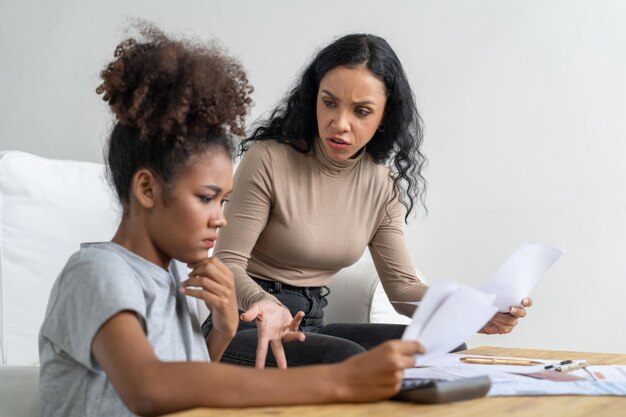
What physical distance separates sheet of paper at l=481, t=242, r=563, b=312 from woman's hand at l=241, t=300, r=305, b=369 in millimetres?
331

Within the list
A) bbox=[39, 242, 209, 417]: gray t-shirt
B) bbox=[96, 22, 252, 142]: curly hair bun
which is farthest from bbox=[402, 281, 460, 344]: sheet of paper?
bbox=[96, 22, 252, 142]: curly hair bun

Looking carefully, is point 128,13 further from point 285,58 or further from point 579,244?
point 579,244

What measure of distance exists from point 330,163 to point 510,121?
2.58 feet

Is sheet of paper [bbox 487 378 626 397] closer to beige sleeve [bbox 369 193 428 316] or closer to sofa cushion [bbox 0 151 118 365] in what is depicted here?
beige sleeve [bbox 369 193 428 316]

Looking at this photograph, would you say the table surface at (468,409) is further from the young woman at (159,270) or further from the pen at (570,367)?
the pen at (570,367)

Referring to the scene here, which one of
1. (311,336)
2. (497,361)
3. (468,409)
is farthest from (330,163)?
(468,409)

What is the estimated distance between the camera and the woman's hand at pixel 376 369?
40.0 inches

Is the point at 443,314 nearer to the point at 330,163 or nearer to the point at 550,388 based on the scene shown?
the point at 550,388

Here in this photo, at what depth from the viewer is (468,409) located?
42.9 inches

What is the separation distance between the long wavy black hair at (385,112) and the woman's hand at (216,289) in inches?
28.4

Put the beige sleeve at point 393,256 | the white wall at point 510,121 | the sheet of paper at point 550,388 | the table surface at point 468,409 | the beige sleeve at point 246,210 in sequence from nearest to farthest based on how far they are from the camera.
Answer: the table surface at point 468,409
the sheet of paper at point 550,388
the beige sleeve at point 246,210
the beige sleeve at point 393,256
the white wall at point 510,121

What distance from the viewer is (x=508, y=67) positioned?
2684 mm

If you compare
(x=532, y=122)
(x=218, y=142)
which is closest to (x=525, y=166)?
(x=532, y=122)

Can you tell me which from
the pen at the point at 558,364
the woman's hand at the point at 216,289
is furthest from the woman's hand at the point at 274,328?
the pen at the point at 558,364
